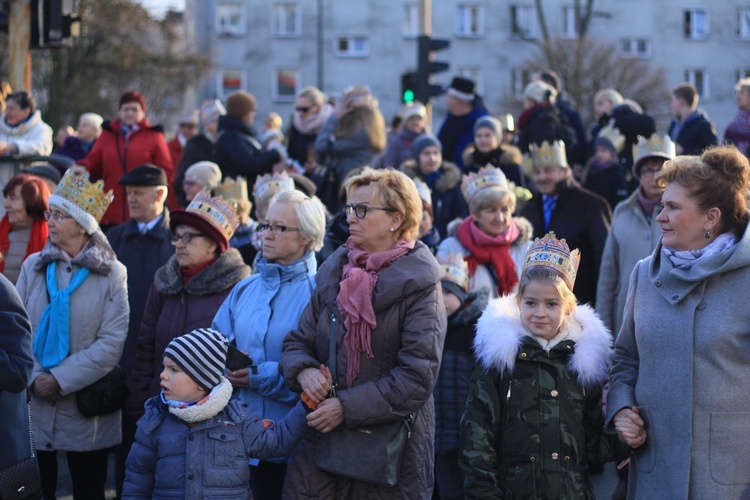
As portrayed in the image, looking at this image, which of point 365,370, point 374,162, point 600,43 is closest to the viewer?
point 365,370

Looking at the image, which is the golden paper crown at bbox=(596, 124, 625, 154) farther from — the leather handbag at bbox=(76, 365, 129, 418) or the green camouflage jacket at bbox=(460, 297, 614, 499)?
the green camouflage jacket at bbox=(460, 297, 614, 499)

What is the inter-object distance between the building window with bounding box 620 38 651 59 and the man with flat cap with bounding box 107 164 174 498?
158 feet

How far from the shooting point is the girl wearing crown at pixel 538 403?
4961mm

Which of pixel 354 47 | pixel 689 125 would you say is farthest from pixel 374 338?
pixel 354 47

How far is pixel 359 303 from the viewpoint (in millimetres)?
5137

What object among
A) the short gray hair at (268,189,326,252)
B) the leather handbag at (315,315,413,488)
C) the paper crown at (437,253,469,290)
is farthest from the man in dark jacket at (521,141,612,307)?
the leather handbag at (315,315,413,488)

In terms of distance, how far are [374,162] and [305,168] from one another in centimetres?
80

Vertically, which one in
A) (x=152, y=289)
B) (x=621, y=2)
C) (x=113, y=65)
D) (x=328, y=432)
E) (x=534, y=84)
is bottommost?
(x=328, y=432)

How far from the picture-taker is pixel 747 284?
4.57 meters

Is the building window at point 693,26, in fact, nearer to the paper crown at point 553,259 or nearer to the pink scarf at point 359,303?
the paper crown at point 553,259

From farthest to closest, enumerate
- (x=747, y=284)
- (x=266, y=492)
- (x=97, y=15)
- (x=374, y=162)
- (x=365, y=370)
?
(x=97, y=15) → (x=374, y=162) → (x=266, y=492) → (x=365, y=370) → (x=747, y=284)

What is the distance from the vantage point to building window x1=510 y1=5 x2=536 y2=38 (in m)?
52.8

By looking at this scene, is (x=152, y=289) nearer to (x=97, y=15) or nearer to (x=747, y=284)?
(x=747, y=284)

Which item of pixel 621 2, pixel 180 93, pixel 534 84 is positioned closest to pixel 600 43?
pixel 621 2
